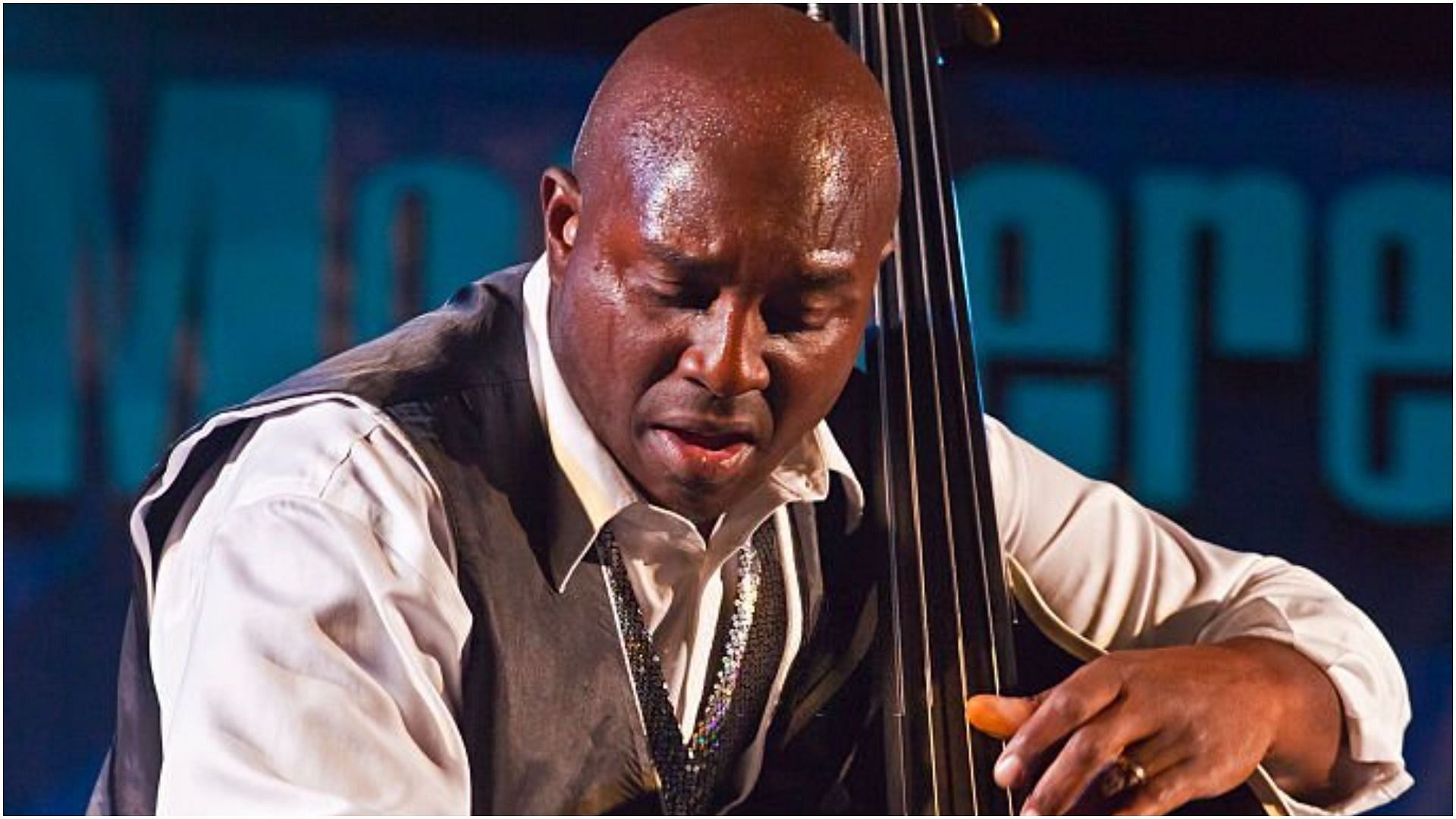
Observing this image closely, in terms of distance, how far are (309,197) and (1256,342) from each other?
935 millimetres

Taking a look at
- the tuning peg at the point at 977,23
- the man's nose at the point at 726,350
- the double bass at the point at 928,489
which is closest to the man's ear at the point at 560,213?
the man's nose at the point at 726,350

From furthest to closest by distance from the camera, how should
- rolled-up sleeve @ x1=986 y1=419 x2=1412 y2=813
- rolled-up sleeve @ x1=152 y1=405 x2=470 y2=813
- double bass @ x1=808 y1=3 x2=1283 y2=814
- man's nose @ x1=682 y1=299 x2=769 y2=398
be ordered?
1. rolled-up sleeve @ x1=986 y1=419 x2=1412 y2=813
2. double bass @ x1=808 y1=3 x2=1283 y2=814
3. man's nose @ x1=682 y1=299 x2=769 y2=398
4. rolled-up sleeve @ x1=152 y1=405 x2=470 y2=813

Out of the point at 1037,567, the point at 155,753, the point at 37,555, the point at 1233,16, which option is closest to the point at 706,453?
the point at 1037,567

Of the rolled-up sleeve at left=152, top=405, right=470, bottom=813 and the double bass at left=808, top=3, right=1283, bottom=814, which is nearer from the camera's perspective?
the rolled-up sleeve at left=152, top=405, right=470, bottom=813

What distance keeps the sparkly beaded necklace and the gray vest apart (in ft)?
0.05

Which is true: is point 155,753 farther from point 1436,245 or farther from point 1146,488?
point 1436,245

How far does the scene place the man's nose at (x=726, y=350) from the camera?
59.8 inches

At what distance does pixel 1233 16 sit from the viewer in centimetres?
199

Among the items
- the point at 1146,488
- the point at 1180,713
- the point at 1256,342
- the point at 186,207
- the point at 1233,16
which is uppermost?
the point at 1233,16

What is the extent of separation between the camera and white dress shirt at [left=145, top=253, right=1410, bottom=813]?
1425 mm

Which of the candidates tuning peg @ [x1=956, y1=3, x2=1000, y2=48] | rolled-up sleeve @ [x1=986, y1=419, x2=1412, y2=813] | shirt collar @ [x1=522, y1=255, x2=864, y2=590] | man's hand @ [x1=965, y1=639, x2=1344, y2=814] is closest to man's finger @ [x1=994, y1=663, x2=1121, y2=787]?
man's hand @ [x1=965, y1=639, x2=1344, y2=814]

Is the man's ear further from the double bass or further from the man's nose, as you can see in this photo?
the double bass

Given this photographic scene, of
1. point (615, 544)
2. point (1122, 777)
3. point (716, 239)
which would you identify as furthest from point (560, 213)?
point (1122, 777)

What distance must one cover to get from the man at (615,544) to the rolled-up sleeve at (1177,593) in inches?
2.9
